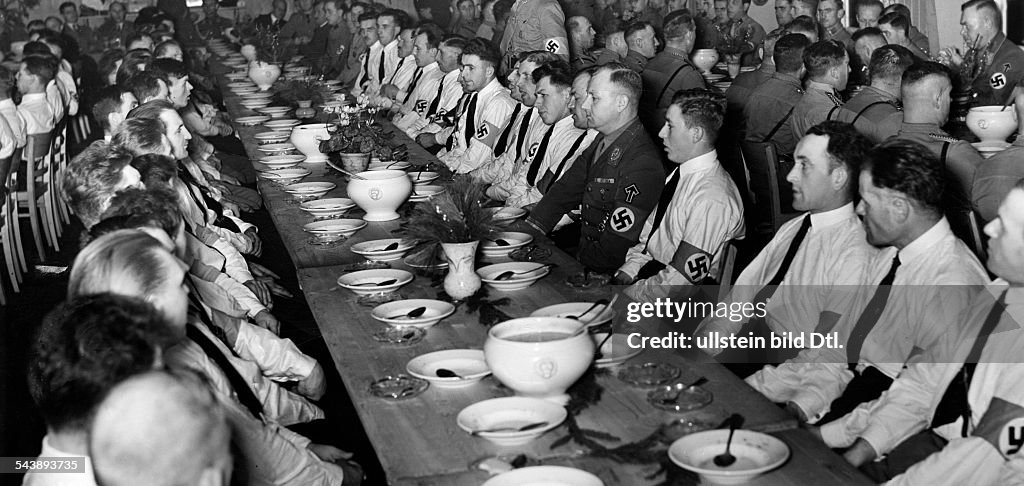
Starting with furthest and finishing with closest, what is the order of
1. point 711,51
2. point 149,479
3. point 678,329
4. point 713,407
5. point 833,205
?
point 711,51
point 678,329
point 833,205
point 713,407
point 149,479

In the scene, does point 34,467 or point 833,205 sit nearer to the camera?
point 34,467

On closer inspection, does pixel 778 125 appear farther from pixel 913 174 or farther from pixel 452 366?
pixel 452 366

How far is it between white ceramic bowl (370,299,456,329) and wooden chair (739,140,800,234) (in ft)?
7.76

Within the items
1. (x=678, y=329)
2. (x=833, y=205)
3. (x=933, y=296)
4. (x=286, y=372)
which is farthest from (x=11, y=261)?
(x=933, y=296)

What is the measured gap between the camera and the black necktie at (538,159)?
530 cm

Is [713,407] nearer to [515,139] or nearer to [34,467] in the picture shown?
[34,467]

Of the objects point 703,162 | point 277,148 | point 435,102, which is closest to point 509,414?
point 703,162

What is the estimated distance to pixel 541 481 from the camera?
1945mm

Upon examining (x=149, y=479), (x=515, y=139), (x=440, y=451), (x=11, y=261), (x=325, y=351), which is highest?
(x=149, y=479)

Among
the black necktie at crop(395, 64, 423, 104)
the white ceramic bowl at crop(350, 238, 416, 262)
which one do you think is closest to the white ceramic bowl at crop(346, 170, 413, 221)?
the white ceramic bowl at crop(350, 238, 416, 262)

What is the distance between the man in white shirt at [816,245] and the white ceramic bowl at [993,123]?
2319mm

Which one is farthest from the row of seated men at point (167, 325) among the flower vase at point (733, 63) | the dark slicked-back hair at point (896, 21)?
the flower vase at point (733, 63)

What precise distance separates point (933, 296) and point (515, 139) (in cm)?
350

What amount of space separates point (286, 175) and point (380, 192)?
122 cm
